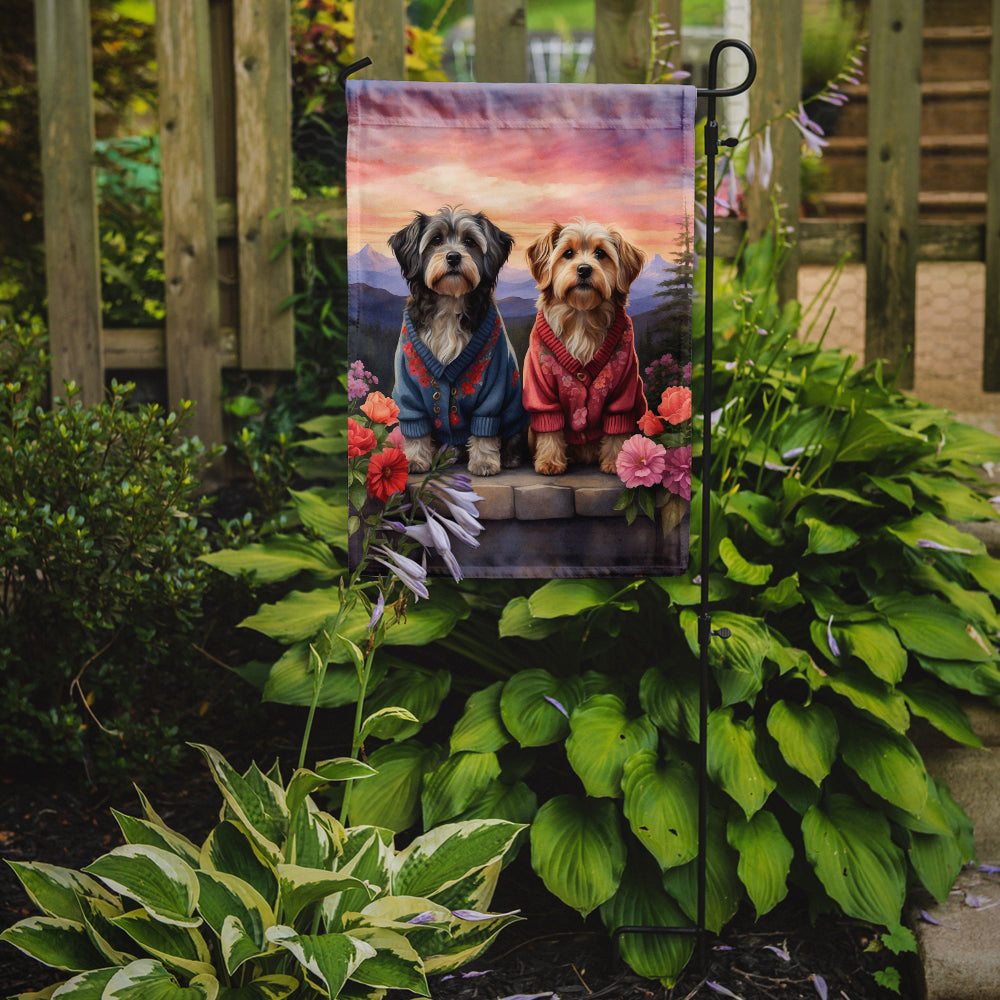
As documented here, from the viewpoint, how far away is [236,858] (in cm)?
164

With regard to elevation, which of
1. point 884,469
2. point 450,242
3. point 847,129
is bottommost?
point 884,469

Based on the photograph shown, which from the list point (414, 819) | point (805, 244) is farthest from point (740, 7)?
point (414, 819)

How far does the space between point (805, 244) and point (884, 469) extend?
48.2 inches

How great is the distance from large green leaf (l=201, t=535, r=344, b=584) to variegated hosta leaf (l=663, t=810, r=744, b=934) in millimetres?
1046

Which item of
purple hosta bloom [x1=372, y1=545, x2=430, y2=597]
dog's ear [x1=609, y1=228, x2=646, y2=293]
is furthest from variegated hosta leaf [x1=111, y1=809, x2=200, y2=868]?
dog's ear [x1=609, y1=228, x2=646, y2=293]

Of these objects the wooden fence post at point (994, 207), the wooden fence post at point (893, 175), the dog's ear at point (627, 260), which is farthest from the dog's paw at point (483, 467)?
the wooden fence post at point (994, 207)

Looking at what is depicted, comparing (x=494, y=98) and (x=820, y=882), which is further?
(x=820, y=882)

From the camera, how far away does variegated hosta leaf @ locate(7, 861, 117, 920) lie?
153cm

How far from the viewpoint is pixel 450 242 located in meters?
1.70

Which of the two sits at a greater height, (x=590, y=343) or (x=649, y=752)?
(x=590, y=343)

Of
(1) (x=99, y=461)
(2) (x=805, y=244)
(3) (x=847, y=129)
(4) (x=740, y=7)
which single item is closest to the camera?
(1) (x=99, y=461)

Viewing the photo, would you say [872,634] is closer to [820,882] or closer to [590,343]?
[820,882]

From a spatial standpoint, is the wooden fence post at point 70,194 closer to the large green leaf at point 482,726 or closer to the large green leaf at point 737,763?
the large green leaf at point 482,726

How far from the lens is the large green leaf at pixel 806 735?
1872 mm
